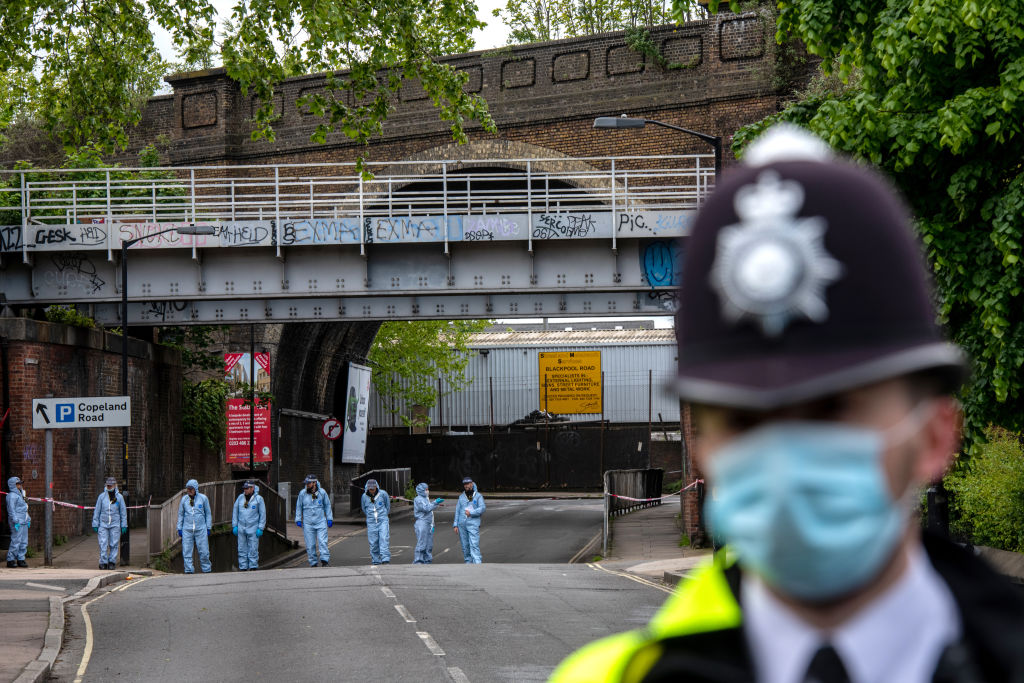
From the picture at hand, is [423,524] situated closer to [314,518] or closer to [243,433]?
[314,518]

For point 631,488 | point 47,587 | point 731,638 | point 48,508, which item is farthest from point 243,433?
point 731,638

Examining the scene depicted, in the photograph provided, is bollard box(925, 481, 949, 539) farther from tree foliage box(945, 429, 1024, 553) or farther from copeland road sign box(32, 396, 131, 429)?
copeland road sign box(32, 396, 131, 429)

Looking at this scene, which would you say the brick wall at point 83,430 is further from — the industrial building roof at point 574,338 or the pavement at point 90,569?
the industrial building roof at point 574,338

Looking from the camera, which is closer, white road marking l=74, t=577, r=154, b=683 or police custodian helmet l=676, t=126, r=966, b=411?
police custodian helmet l=676, t=126, r=966, b=411

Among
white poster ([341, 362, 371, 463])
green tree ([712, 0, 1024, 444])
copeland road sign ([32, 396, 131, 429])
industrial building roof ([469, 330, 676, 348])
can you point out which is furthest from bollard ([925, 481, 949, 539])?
industrial building roof ([469, 330, 676, 348])

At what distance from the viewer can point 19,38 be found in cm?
1705

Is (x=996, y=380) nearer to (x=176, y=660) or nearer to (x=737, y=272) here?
(x=176, y=660)

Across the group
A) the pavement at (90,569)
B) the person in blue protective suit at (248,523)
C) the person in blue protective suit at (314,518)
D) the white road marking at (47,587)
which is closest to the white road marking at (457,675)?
the pavement at (90,569)

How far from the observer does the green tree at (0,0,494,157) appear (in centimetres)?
1620

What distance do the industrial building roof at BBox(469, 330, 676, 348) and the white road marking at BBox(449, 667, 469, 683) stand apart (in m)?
54.9

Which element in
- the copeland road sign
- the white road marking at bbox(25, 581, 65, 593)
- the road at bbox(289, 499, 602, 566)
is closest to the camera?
the white road marking at bbox(25, 581, 65, 593)

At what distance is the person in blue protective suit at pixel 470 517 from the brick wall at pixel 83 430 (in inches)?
359

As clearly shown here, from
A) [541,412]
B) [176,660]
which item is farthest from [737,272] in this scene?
[541,412]

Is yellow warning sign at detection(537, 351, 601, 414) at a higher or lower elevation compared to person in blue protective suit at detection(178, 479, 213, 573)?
higher
